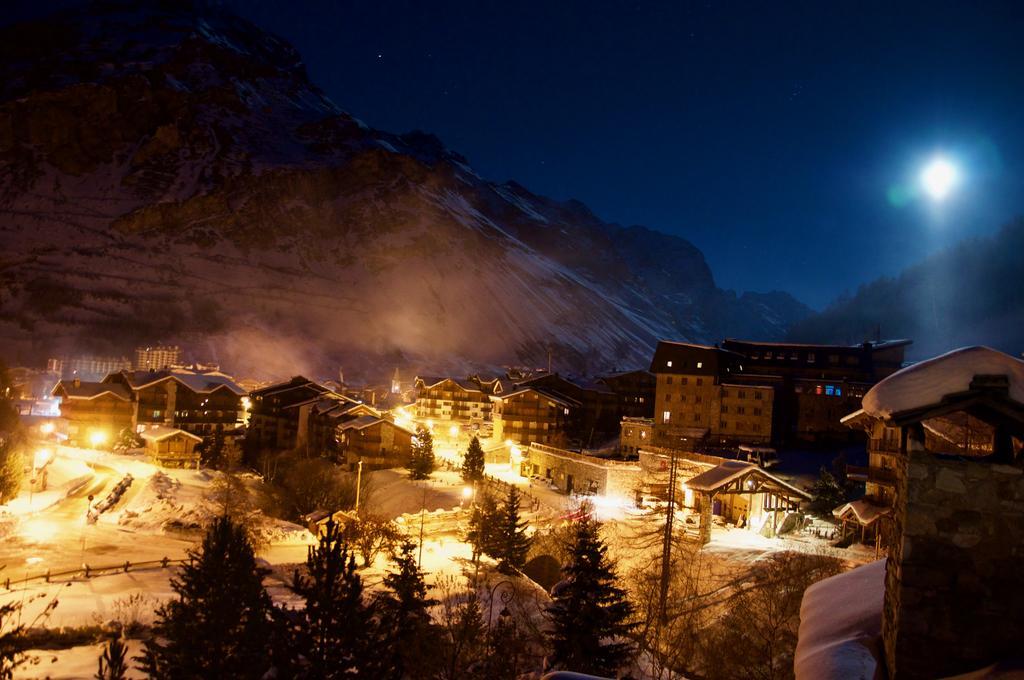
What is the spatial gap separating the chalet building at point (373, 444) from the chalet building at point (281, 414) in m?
8.48

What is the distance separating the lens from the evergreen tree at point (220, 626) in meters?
11.8

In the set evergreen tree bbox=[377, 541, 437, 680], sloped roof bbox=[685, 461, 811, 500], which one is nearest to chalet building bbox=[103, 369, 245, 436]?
sloped roof bbox=[685, 461, 811, 500]

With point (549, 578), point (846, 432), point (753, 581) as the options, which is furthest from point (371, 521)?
point (846, 432)

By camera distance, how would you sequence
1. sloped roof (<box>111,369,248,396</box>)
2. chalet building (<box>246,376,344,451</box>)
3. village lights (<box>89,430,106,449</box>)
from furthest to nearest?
chalet building (<box>246,376,344,451</box>), sloped roof (<box>111,369,248,396</box>), village lights (<box>89,430,106,449</box>)

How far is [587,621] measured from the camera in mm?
13938

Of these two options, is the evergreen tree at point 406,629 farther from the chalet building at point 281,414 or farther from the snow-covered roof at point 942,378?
the chalet building at point 281,414

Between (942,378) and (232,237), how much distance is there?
149603 mm

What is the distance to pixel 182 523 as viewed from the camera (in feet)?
112

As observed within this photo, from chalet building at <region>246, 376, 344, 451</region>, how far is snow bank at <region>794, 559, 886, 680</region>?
53984 mm

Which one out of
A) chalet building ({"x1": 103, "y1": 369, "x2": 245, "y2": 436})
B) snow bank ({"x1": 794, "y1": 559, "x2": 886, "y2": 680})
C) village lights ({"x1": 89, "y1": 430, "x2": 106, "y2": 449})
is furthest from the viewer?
chalet building ({"x1": 103, "y1": 369, "x2": 245, "y2": 436})

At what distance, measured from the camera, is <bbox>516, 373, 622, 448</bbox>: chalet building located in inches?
2366

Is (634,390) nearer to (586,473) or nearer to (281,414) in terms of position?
(586,473)

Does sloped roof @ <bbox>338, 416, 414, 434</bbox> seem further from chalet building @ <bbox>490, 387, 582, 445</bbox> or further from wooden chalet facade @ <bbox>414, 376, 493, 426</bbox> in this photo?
wooden chalet facade @ <bbox>414, 376, 493, 426</bbox>

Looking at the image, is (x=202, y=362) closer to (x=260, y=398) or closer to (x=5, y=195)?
(x=260, y=398)
